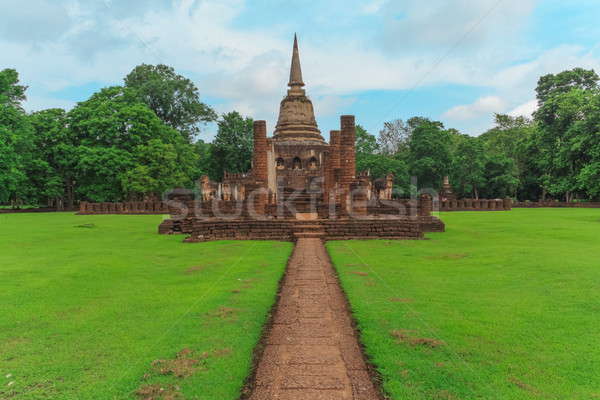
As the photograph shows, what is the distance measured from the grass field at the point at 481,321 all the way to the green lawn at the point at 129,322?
1.44m

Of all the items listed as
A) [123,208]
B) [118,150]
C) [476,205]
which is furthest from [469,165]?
[118,150]

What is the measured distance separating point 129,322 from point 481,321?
13.9 ft

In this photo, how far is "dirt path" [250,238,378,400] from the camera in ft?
9.83

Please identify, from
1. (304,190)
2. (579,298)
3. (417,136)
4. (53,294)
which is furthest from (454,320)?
(417,136)

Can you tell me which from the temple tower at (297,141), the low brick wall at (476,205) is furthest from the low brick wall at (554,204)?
the temple tower at (297,141)

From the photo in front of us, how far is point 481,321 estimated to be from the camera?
4359 mm

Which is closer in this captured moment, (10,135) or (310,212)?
(310,212)

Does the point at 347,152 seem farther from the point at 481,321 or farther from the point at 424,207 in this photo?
the point at 481,321

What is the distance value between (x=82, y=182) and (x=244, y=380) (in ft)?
104

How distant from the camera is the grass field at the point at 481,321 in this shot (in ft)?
10.1

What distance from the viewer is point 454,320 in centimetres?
439

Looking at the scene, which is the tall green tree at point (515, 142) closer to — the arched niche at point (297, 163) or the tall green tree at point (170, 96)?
the arched niche at point (297, 163)

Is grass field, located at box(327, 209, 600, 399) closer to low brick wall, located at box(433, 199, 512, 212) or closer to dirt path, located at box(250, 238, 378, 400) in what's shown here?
dirt path, located at box(250, 238, 378, 400)

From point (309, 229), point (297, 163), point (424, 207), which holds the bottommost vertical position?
point (309, 229)
